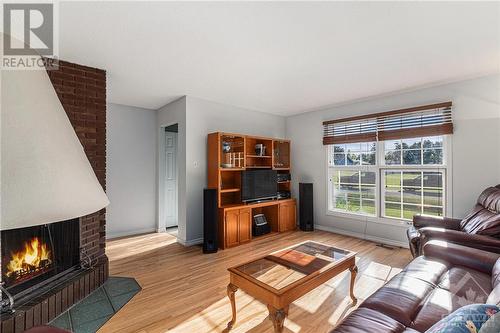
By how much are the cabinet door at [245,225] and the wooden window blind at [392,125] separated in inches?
83.9

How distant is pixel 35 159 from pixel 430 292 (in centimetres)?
254

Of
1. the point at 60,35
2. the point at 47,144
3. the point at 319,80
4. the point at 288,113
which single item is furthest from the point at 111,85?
the point at 288,113

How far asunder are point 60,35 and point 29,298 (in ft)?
7.30

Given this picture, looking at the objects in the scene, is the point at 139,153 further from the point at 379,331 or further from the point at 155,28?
the point at 379,331

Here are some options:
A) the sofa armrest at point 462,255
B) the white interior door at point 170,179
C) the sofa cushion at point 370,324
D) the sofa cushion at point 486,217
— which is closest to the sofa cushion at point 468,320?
the sofa cushion at point 370,324

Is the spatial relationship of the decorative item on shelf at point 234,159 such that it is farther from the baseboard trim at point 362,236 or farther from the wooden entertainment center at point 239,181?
the baseboard trim at point 362,236

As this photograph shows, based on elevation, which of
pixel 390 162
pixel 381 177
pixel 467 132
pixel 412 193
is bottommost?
pixel 412 193

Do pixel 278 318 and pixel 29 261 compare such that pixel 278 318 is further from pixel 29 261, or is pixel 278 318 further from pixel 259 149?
pixel 259 149

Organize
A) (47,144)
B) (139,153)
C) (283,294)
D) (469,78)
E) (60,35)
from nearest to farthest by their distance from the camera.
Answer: (47,144) < (283,294) < (60,35) < (469,78) < (139,153)

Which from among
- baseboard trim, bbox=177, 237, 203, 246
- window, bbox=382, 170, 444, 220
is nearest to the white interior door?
baseboard trim, bbox=177, 237, 203, 246

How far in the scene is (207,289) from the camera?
2512 millimetres

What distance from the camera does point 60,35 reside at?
2.05 meters

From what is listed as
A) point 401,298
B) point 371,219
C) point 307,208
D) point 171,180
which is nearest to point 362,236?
point 371,219

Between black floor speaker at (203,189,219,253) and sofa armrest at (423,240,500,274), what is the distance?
262 centimetres
